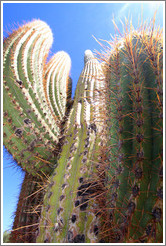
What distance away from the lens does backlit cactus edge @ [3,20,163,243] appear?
0.93 metres

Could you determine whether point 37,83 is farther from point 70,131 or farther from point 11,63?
point 70,131

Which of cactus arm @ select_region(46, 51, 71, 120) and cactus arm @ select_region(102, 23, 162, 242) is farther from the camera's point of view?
cactus arm @ select_region(46, 51, 71, 120)

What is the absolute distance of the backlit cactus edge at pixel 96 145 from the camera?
929 millimetres

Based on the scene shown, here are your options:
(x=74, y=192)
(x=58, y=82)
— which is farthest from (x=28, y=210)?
(x=58, y=82)

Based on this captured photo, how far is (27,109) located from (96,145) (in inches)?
32.2

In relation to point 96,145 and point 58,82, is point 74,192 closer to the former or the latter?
point 96,145

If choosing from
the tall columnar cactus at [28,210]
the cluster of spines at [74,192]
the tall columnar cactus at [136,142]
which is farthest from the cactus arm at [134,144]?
the tall columnar cactus at [28,210]

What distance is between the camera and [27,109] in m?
1.85

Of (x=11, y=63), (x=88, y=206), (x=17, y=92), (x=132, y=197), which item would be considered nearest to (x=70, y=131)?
(x=17, y=92)

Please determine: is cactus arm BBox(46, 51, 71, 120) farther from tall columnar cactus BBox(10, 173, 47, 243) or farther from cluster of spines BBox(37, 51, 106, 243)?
tall columnar cactus BBox(10, 173, 47, 243)

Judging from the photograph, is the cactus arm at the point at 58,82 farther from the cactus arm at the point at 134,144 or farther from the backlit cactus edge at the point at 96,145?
the cactus arm at the point at 134,144

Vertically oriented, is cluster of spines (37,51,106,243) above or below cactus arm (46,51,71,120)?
below

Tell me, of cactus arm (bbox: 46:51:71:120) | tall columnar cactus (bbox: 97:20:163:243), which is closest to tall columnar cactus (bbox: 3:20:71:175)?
cactus arm (bbox: 46:51:71:120)

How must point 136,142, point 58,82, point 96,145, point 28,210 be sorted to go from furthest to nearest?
point 58,82
point 28,210
point 96,145
point 136,142
